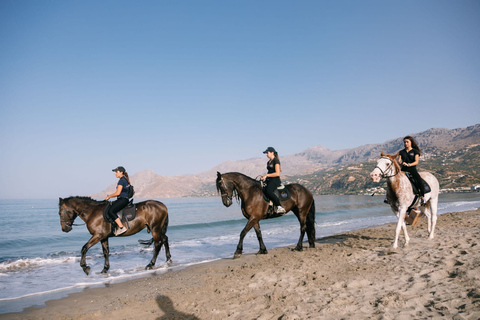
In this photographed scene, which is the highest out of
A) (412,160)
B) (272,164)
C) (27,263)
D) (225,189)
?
(272,164)

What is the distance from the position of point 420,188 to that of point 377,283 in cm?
453

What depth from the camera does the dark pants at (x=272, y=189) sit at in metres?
9.34

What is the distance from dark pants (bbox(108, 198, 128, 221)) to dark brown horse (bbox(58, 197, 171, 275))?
447mm

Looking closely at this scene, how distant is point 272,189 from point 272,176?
0.44 m

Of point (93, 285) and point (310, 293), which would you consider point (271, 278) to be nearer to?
point (310, 293)

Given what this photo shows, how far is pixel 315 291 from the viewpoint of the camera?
205 inches

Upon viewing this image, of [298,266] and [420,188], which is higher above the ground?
[420,188]

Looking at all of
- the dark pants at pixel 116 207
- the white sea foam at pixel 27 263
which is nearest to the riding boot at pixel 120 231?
the dark pants at pixel 116 207

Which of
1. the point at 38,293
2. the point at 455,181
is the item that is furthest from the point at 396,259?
the point at 455,181

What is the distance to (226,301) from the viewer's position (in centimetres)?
530

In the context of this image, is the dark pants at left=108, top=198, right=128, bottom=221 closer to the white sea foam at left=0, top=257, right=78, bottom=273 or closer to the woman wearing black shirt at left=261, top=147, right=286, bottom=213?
the woman wearing black shirt at left=261, top=147, right=286, bottom=213

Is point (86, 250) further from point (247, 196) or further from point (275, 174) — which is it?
point (275, 174)

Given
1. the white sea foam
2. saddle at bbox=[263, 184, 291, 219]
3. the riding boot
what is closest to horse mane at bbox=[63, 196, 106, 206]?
the riding boot

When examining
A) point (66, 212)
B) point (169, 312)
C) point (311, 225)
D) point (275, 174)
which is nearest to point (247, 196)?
point (275, 174)
